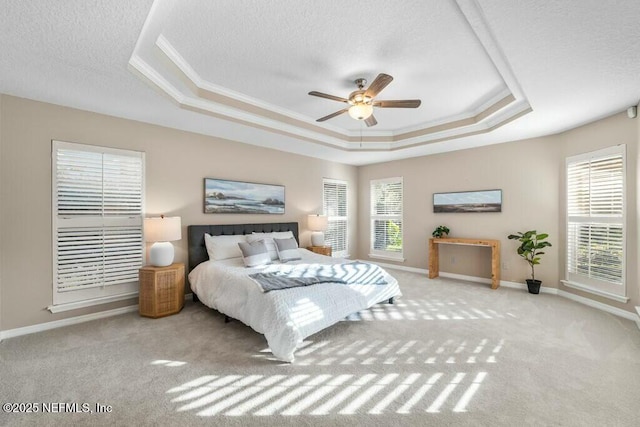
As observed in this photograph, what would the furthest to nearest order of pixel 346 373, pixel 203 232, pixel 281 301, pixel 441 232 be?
pixel 441 232 < pixel 203 232 < pixel 281 301 < pixel 346 373

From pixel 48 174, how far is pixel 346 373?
148 inches

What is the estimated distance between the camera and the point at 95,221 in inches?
133

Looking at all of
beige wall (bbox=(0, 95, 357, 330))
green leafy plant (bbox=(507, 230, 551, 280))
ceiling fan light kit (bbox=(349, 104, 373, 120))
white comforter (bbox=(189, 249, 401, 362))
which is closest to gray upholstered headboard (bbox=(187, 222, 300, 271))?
beige wall (bbox=(0, 95, 357, 330))

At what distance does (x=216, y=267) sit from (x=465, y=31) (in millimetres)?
3587

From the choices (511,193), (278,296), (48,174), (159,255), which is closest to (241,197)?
(159,255)

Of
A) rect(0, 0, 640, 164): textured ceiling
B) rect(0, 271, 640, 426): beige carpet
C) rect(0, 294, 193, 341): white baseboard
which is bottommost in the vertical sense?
rect(0, 271, 640, 426): beige carpet

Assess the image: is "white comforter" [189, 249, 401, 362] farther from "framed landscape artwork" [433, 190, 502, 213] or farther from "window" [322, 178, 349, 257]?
"window" [322, 178, 349, 257]

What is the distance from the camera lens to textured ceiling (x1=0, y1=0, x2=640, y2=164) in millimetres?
1917

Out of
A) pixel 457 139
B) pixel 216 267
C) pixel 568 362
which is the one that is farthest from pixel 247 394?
pixel 457 139

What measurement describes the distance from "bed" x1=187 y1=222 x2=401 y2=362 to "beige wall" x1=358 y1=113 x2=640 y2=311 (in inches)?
93.4

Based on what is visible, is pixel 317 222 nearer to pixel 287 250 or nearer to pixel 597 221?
pixel 287 250

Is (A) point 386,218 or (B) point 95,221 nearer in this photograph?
(B) point 95,221

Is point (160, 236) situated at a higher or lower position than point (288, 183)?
lower

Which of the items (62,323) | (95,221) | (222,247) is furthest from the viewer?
(222,247)
